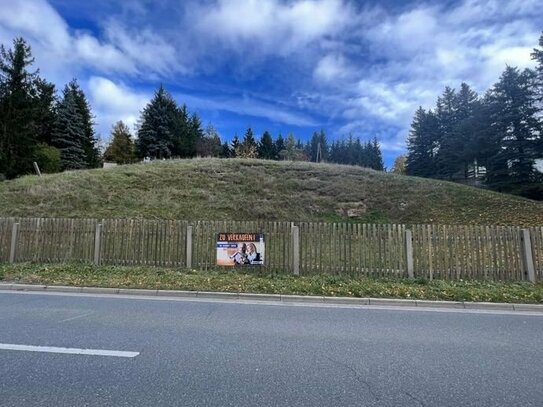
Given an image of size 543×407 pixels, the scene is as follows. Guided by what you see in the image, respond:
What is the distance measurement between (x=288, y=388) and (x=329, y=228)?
24.3ft

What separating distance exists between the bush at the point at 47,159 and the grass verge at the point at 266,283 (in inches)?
1185

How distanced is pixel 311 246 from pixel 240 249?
2.11m

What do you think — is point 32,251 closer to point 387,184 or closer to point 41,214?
point 41,214

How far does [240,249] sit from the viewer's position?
11.0 m

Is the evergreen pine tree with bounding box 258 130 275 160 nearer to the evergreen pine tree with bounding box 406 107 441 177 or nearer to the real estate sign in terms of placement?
the evergreen pine tree with bounding box 406 107 441 177

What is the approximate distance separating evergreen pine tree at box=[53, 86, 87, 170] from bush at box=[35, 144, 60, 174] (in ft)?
10.7

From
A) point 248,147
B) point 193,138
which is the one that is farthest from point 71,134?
point 248,147

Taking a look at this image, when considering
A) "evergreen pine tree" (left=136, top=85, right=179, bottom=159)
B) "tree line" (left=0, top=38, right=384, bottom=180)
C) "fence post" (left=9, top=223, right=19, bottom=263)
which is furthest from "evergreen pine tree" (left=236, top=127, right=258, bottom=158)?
"fence post" (left=9, top=223, right=19, bottom=263)

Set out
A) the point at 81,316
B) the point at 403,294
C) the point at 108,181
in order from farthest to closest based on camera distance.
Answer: the point at 108,181
the point at 403,294
the point at 81,316

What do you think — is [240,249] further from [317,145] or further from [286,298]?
[317,145]

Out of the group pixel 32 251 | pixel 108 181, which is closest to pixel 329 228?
pixel 32 251

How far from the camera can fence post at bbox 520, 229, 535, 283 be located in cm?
970

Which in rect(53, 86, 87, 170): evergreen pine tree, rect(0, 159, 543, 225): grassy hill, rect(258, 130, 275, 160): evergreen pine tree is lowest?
rect(0, 159, 543, 225): grassy hill

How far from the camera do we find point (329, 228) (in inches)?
427
